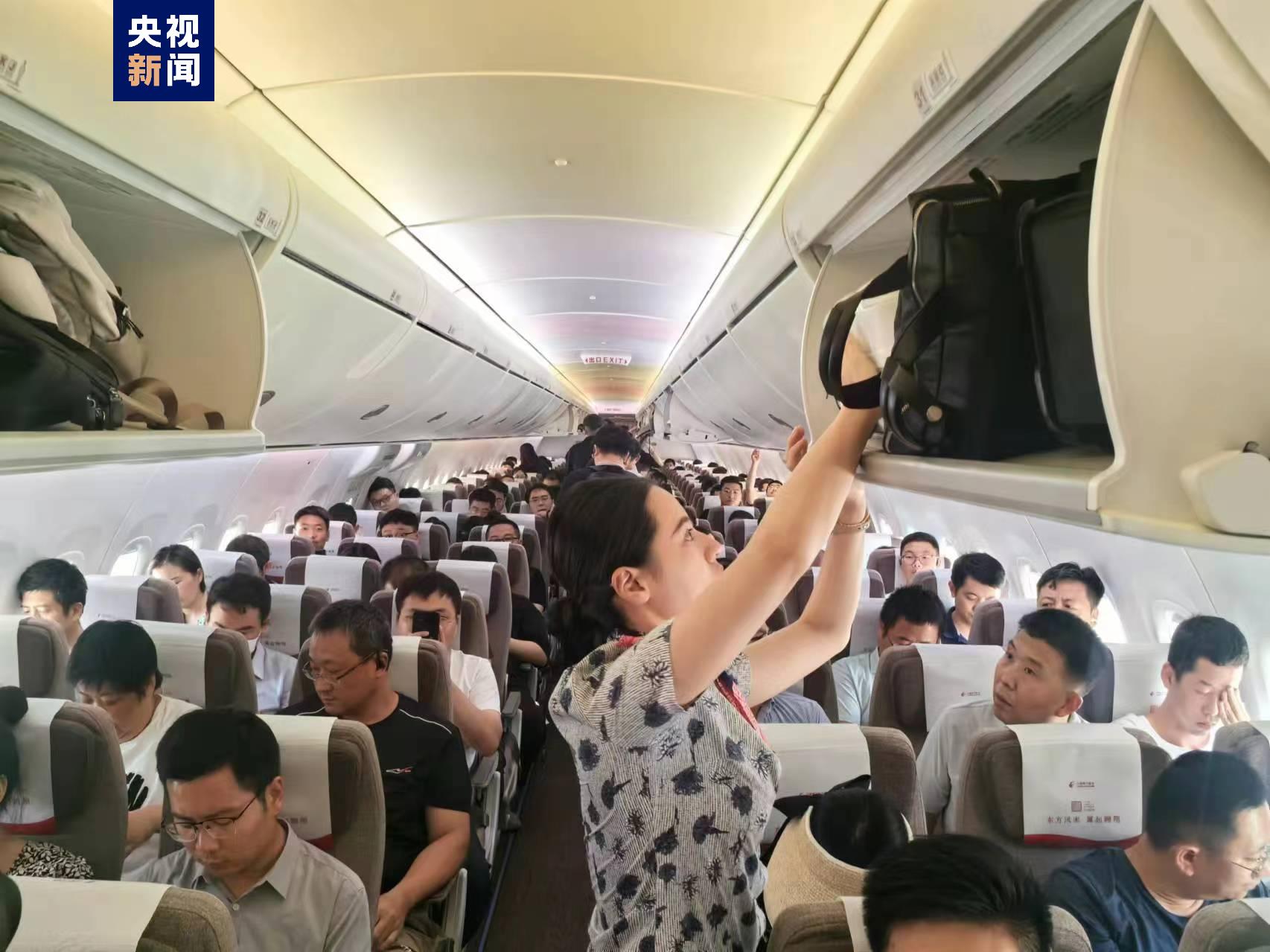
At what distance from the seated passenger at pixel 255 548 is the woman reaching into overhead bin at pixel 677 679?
4.74m

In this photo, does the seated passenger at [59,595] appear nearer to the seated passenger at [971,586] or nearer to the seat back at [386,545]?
the seat back at [386,545]

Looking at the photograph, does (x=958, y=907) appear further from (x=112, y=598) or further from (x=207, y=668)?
(x=112, y=598)

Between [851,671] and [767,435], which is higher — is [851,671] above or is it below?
below

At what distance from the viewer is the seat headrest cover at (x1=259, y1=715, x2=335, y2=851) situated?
200 cm

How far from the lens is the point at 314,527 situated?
6570mm

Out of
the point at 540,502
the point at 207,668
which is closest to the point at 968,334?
the point at 207,668

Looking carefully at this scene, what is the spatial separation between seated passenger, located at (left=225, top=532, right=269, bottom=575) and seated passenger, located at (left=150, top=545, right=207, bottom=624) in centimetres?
67

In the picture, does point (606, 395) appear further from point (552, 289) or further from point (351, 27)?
point (351, 27)

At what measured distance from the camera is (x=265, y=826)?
6.06 feet

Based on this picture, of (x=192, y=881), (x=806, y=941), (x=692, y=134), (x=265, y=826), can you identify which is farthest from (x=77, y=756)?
(x=692, y=134)

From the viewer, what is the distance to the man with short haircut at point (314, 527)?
6.53 meters

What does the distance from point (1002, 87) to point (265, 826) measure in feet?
6.83

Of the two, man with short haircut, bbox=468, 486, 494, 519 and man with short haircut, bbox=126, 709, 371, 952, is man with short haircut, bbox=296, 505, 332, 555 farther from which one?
man with short haircut, bbox=126, 709, 371, 952

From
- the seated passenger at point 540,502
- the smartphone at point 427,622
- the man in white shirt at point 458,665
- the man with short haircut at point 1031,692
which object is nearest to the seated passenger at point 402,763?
the man in white shirt at point 458,665
